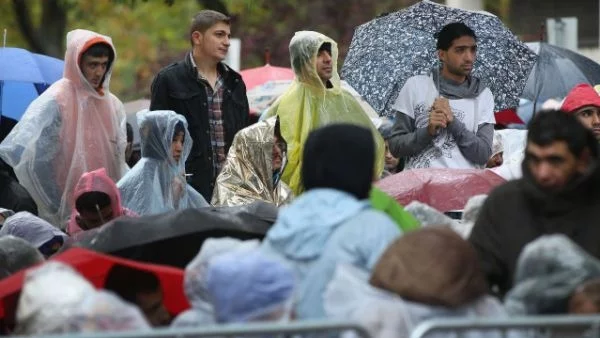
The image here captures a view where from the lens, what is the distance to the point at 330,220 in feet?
25.3

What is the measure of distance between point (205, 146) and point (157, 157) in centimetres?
40

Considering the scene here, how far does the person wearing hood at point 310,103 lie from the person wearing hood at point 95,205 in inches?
61.9

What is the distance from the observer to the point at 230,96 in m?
13.6

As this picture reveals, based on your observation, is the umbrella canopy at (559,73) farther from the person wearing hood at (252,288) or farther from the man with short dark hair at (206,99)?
the person wearing hood at (252,288)

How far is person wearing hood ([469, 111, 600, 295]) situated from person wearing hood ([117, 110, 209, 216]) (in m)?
4.93

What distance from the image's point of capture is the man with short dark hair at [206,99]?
13.5 meters

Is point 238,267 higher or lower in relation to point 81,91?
higher

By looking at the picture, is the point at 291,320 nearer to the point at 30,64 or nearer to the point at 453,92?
the point at 453,92

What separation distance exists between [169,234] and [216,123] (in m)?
4.13

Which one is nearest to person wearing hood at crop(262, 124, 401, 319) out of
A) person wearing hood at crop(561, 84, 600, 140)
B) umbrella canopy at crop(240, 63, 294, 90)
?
person wearing hood at crop(561, 84, 600, 140)

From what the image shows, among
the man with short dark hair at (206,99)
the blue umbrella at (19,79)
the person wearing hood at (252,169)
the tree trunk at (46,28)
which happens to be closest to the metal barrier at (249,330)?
the person wearing hood at (252,169)

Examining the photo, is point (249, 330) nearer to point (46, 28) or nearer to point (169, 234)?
point (169, 234)

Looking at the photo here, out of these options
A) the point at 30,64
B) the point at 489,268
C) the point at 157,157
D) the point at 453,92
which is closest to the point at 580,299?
the point at 489,268

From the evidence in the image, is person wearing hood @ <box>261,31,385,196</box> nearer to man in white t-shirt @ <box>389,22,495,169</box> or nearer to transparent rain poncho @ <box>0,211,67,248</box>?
man in white t-shirt @ <box>389,22,495,169</box>
